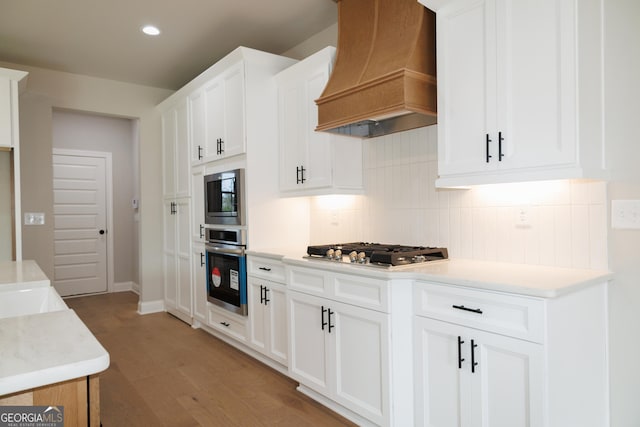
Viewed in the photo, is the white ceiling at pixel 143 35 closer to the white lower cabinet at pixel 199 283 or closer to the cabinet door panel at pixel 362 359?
the white lower cabinet at pixel 199 283

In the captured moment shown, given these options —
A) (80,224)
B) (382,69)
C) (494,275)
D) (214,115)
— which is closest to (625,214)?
(494,275)

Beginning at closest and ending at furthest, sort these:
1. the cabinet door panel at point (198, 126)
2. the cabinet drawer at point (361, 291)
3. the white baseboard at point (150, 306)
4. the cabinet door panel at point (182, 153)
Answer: the cabinet drawer at point (361, 291) < the cabinet door panel at point (198, 126) < the cabinet door panel at point (182, 153) < the white baseboard at point (150, 306)

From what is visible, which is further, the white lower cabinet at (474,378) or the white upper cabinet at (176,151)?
the white upper cabinet at (176,151)

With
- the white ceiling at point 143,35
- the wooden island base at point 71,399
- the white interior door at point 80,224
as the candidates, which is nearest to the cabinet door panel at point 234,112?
the white ceiling at point 143,35

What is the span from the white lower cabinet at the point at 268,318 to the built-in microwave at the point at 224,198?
21.9 inches

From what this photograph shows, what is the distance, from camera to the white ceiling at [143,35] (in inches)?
126

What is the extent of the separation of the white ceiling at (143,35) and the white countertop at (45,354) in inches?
109

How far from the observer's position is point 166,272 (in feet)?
16.1

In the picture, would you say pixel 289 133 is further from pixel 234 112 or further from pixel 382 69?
pixel 382 69

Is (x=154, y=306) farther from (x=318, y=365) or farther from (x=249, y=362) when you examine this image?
(x=318, y=365)

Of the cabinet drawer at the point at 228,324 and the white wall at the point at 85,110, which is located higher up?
the white wall at the point at 85,110

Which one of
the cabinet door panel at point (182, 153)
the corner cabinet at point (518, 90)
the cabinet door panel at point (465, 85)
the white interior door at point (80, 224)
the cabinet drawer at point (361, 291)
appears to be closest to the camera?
the corner cabinet at point (518, 90)

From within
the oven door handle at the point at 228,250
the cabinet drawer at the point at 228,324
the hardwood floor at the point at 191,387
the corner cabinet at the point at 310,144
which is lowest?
the hardwood floor at the point at 191,387

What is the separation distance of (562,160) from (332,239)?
76.2 inches
